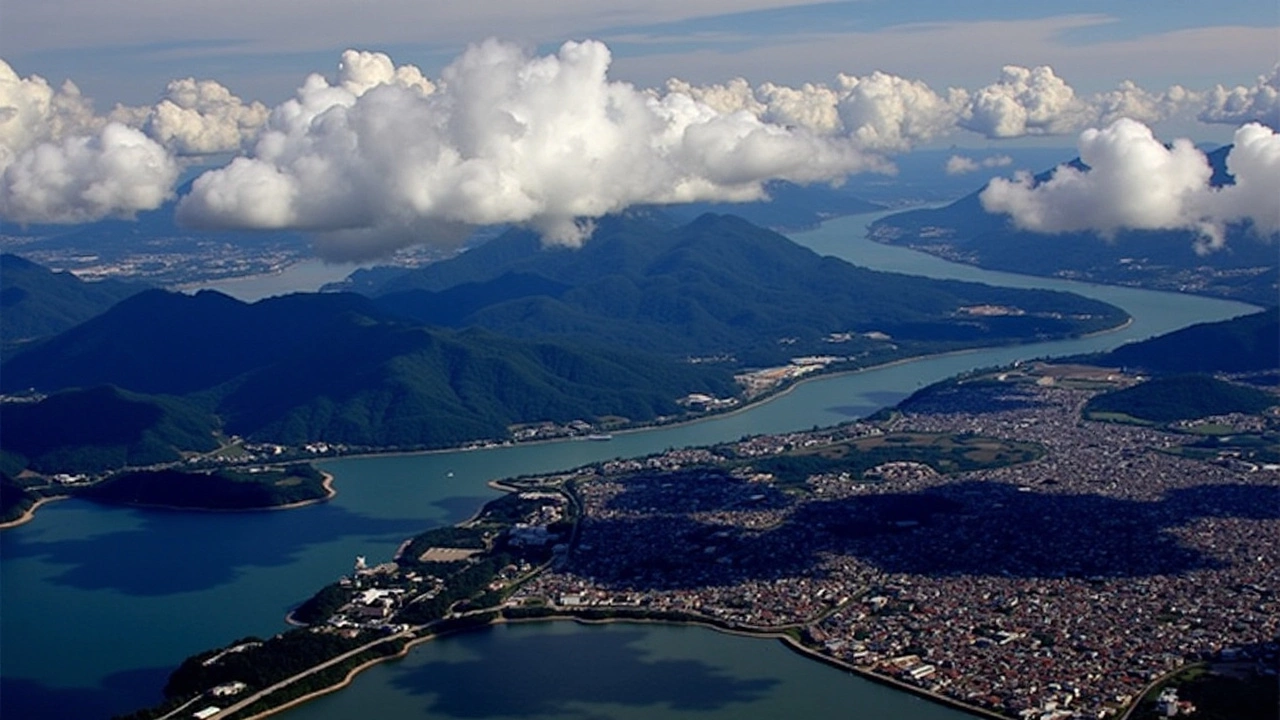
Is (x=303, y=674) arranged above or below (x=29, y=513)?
above

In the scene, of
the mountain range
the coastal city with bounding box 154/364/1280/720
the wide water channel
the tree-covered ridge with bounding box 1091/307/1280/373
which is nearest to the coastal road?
the coastal city with bounding box 154/364/1280/720

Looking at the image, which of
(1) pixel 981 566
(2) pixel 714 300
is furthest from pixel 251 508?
(2) pixel 714 300

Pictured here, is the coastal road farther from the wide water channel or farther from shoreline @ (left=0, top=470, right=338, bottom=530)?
shoreline @ (left=0, top=470, right=338, bottom=530)

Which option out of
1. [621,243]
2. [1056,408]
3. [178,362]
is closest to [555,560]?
[1056,408]

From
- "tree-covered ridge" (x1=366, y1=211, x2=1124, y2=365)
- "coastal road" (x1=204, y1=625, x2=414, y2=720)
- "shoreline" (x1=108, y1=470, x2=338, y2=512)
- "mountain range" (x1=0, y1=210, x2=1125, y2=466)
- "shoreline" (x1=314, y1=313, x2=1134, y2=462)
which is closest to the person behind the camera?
"coastal road" (x1=204, y1=625, x2=414, y2=720)

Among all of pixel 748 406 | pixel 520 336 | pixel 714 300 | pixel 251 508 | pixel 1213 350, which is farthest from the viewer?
pixel 714 300

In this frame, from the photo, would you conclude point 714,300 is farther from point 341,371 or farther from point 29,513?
point 29,513

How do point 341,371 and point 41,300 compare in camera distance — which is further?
point 41,300
